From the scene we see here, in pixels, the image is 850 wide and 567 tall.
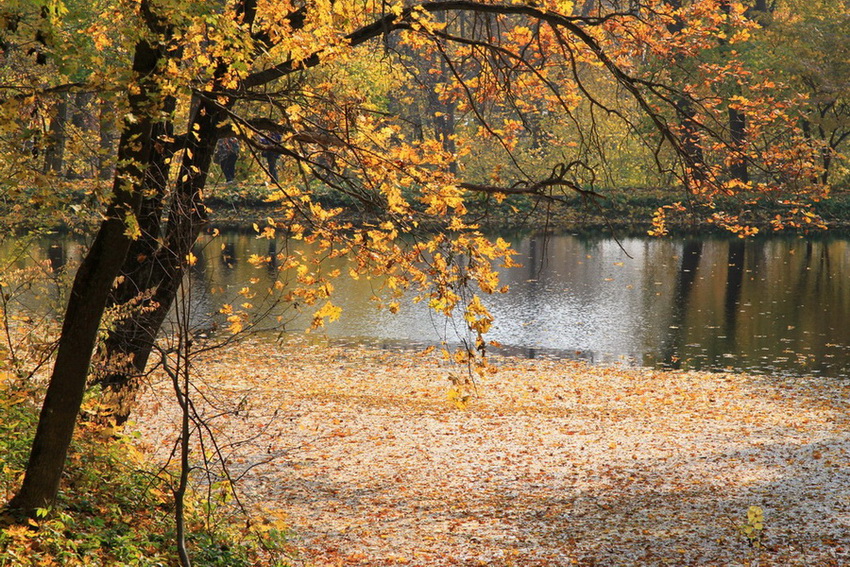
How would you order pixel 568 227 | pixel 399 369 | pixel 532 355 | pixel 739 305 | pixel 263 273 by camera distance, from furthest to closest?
1. pixel 568 227
2. pixel 263 273
3. pixel 739 305
4. pixel 532 355
5. pixel 399 369

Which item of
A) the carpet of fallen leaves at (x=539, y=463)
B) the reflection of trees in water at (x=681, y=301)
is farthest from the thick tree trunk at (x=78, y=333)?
the reflection of trees in water at (x=681, y=301)

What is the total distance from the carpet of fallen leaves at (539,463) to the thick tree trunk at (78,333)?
93 centimetres

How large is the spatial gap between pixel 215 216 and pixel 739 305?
969 inches

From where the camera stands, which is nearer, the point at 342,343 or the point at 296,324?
the point at 342,343

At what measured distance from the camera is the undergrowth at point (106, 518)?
4.95 m

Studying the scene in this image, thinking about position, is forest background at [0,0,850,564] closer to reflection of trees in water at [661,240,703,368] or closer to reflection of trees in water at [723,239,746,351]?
reflection of trees in water at [661,240,703,368]

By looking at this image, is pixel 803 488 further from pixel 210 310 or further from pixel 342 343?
pixel 210 310

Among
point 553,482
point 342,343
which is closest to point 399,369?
point 342,343

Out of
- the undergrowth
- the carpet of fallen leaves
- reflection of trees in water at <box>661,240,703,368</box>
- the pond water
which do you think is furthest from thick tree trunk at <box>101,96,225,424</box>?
reflection of trees in water at <box>661,240,703,368</box>

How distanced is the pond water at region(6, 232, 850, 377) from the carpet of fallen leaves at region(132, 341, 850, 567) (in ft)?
4.55

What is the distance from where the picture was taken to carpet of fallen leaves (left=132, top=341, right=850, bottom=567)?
23.5ft

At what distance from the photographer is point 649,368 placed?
49.6ft

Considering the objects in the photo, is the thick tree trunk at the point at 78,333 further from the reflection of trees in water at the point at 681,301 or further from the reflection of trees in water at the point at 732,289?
the reflection of trees in water at the point at 732,289

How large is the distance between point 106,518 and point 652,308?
16.8 metres
